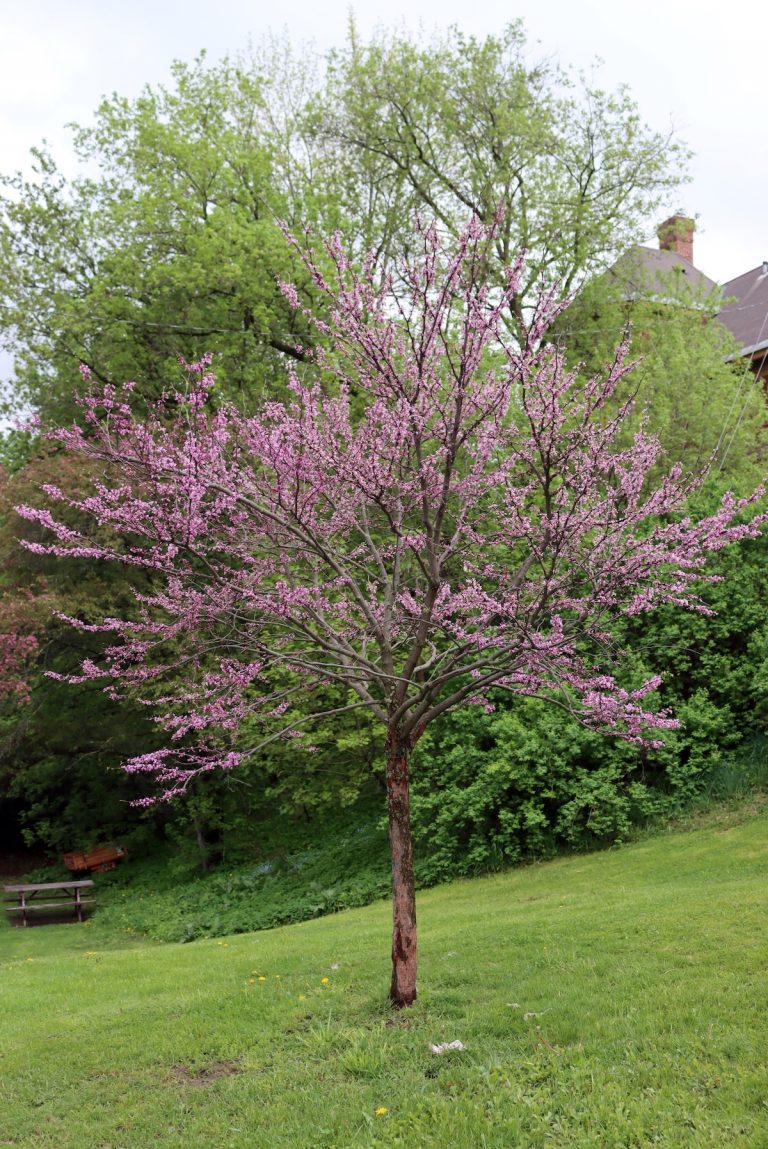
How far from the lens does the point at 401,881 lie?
219 inches

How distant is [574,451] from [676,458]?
10.9m

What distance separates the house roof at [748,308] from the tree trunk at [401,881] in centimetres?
2241

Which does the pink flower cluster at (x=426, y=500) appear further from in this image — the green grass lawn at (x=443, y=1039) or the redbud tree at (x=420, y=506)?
the green grass lawn at (x=443, y=1039)

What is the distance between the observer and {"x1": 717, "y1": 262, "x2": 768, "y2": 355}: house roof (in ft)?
86.4

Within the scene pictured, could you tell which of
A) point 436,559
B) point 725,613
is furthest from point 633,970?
Result: point 725,613

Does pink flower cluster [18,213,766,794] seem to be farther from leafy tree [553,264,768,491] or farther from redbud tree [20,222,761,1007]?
leafy tree [553,264,768,491]

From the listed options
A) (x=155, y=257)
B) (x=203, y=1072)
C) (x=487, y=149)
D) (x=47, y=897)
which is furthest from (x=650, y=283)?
(x=203, y=1072)

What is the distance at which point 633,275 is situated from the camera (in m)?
20.1

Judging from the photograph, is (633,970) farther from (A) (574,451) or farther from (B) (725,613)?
(B) (725,613)

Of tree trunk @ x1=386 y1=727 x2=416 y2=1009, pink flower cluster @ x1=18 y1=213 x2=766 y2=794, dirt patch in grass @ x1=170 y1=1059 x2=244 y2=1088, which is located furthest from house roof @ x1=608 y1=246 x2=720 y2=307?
dirt patch in grass @ x1=170 y1=1059 x2=244 y2=1088

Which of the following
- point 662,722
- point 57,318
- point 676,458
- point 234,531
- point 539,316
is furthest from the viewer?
point 57,318

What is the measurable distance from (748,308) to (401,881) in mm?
27107

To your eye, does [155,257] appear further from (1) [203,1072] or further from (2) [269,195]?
(1) [203,1072]

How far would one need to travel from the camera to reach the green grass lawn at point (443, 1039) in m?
3.87
